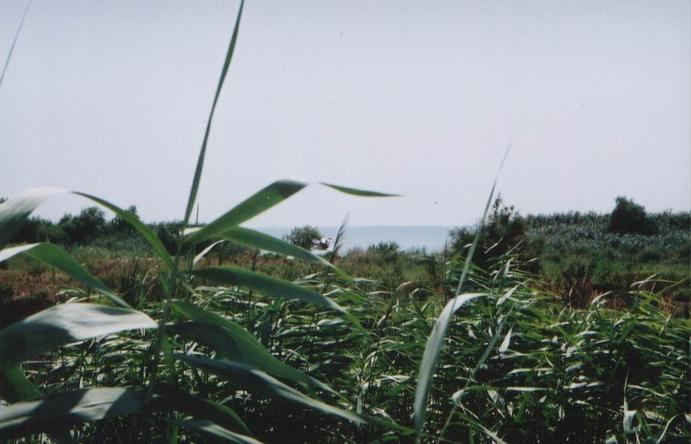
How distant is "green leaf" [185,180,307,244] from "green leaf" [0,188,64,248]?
0.20 metres

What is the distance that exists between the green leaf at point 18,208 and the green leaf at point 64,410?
0.68ft

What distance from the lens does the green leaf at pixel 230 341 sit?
696 mm

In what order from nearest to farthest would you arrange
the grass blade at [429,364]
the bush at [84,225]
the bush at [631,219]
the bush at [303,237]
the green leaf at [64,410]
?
the grass blade at [429,364], the green leaf at [64,410], the bush at [303,237], the bush at [84,225], the bush at [631,219]

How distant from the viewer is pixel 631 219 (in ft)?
74.4

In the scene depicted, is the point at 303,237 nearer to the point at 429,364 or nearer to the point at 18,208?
A: the point at 18,208

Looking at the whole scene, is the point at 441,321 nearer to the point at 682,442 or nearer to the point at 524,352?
the point at 682,442

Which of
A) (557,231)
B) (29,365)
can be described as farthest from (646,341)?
(557,231)

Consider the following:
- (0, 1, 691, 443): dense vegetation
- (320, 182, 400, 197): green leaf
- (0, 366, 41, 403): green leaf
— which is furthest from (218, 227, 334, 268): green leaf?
(0, 366, 41, 403): green leaf

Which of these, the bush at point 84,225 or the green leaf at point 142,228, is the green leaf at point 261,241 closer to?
the green leaf at point 142,228

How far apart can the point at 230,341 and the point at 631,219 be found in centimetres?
2515

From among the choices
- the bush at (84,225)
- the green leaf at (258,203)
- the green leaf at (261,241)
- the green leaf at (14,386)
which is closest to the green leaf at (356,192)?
the green leaf at (258,203)

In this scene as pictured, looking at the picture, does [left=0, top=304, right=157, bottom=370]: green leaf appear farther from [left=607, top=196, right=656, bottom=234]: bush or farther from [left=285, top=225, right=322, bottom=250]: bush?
[left=607, top=196, right=656, bottom=234]: bush

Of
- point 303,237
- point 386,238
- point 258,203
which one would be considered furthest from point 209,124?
point 386,238

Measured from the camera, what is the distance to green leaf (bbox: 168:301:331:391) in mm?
696
